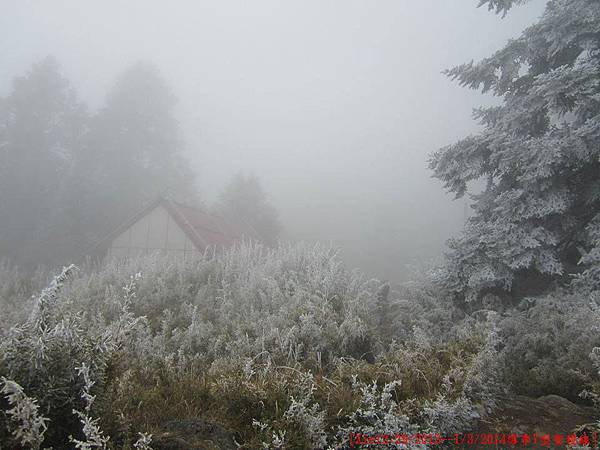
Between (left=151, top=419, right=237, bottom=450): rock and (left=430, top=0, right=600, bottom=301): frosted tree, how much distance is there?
4790 mm

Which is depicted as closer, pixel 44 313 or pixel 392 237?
pixel 44 313

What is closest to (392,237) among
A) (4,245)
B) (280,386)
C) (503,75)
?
(4,245)

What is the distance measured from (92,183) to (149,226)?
8034 mm

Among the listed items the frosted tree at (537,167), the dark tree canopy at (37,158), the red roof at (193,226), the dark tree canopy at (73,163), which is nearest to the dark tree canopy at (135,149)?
the dark tree canopy at (73,163)

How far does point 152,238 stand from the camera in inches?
777

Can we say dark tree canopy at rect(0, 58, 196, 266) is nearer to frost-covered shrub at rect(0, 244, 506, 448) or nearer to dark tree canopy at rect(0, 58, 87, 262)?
dark tree canopy at rect(0, 58, 87, 262)

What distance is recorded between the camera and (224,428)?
2238 millimetres

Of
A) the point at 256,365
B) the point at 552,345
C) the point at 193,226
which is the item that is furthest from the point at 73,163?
the point at 552,345

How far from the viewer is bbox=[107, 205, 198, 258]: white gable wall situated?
1908 cm

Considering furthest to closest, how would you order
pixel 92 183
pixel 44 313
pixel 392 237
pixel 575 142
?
pixel 392 237 < pixel 92 183 < pixel 575 142 < pixel 44 313

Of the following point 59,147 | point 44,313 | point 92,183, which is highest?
point 59,147

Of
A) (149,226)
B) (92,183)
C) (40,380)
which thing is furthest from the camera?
(92,183)

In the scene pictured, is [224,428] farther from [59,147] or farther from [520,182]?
[59,147]

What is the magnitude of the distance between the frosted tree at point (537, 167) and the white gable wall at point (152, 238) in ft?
46.8
